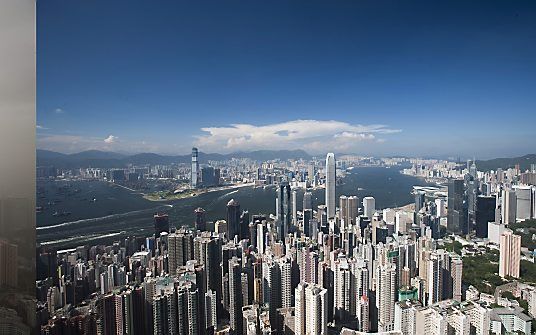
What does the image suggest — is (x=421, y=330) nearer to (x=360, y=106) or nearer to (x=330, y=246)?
(x=330, y=246)

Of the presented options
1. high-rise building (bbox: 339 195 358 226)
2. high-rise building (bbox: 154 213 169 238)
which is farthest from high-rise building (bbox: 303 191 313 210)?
high-rise building (bbox: 154 213 169 238)

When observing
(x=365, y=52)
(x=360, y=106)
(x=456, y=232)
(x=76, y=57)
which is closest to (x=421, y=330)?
(x=456, y=232)

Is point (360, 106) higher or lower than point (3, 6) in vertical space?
lower

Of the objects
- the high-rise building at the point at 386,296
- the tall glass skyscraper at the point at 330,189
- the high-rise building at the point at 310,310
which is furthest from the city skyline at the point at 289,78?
the high-rise building at the point at 310,310

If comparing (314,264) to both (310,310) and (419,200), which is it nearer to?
(310,310)

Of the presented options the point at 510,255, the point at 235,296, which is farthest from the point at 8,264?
the point at 510,255

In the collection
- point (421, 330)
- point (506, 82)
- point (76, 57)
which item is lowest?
point (421, 330)

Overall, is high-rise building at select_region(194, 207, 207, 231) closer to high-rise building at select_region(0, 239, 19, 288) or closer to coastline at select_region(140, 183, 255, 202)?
coastline at select_region(140, 183, 255, 202)
